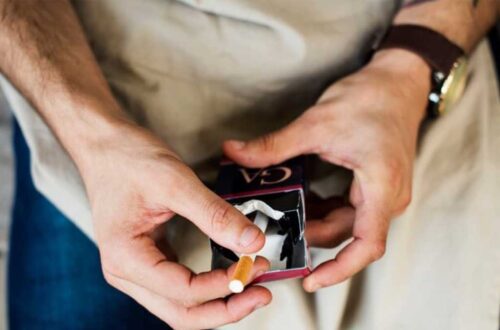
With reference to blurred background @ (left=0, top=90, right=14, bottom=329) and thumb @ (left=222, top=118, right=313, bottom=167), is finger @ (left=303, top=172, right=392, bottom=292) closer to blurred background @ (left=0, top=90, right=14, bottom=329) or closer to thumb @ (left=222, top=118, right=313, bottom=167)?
thumb @ (left=222, top=118, right=313, bottom=167)

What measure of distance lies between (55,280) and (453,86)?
1.73 feet

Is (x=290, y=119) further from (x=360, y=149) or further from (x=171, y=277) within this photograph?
(x=171, y=277)

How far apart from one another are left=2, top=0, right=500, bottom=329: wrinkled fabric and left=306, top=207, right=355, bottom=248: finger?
0.6 inches

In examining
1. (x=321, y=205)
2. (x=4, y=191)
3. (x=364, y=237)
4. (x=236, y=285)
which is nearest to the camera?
(x=236, y=285)

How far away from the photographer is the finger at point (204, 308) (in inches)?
22.5

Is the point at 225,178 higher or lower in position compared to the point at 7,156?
higher

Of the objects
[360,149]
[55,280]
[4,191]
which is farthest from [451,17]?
[4,191]

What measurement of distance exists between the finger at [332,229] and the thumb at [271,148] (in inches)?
3.0

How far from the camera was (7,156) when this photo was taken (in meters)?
0.97

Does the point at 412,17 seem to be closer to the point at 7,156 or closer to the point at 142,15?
the point at 142,15

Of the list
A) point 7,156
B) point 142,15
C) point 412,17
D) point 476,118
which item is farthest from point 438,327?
point 7,156

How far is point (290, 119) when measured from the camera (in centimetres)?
79

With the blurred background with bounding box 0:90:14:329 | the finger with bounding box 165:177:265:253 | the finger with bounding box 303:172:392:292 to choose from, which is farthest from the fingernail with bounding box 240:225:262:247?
the blurred background with bounding box 0:90:14:329

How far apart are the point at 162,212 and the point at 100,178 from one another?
75 millimetres
